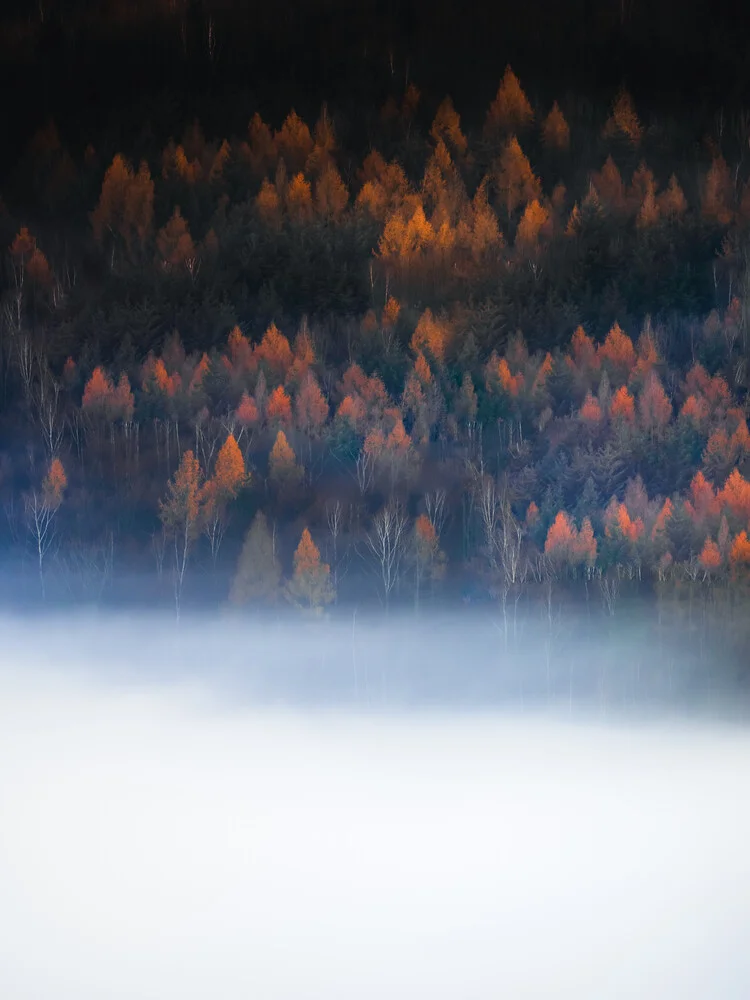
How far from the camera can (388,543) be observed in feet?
20.8

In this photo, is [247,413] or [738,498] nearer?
[738,498]

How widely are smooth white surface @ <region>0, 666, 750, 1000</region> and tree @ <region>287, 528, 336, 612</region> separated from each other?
2.30 feet

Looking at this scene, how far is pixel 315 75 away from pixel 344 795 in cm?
439

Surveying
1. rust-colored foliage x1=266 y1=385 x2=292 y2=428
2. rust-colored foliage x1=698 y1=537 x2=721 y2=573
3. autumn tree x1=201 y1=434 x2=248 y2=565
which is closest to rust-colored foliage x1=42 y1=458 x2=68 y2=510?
autumn tree x1=201 y1=434 x2=248 y2=565

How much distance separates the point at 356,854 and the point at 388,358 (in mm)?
2967

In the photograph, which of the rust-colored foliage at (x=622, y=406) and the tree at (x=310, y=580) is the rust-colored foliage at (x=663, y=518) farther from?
the tree at (x=310, y=580)

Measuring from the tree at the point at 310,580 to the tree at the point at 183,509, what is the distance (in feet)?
2.01

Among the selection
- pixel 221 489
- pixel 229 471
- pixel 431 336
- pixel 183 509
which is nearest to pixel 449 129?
pixel 431 336

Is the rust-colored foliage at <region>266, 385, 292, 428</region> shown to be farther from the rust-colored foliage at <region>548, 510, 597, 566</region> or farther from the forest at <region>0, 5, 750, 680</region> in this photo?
the rust-colored foliage at <region>548, 510, 597, 566</region>

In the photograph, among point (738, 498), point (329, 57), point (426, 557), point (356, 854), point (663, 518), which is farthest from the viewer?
point (329, 57)

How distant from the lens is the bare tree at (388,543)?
6309mm

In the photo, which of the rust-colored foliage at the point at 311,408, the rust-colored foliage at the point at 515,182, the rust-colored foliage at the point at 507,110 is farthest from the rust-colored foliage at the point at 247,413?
the rust-colored foliage at the point at 507,110

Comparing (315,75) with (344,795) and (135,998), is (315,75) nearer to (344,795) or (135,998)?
(344,795)

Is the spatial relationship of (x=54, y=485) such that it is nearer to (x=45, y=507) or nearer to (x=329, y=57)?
(x=45, y=507)
